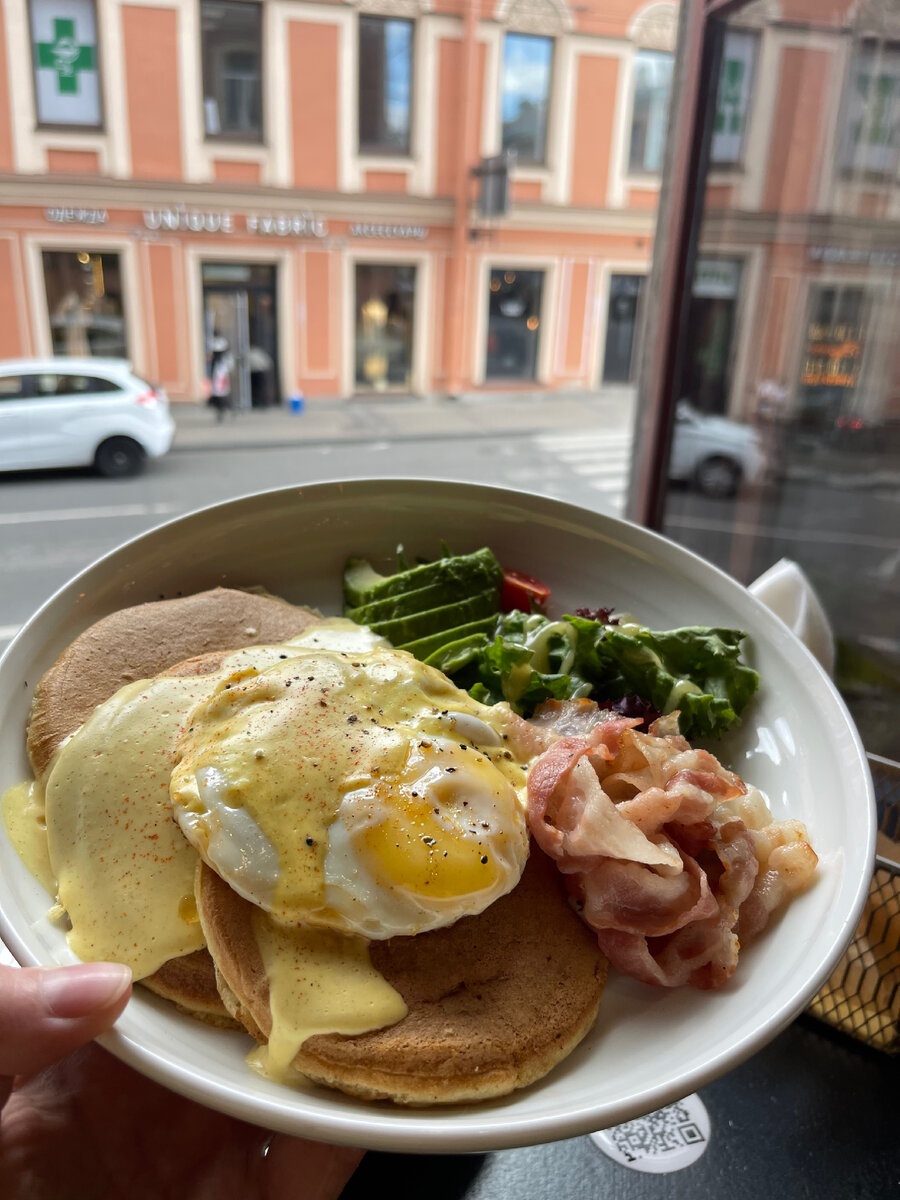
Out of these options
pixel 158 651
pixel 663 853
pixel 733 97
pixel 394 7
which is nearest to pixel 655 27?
pixel 733 97

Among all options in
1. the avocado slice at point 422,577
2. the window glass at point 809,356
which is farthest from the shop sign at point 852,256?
the avocado slice at point 422,577

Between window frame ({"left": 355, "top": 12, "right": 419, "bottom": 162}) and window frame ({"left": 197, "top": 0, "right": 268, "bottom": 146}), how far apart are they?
1.03ft

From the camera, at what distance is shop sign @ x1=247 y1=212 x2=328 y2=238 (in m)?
2.89

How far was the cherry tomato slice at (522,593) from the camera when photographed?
197 centimetres

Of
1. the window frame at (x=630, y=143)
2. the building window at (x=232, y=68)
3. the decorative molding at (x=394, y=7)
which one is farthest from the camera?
the window frame at (x=630, y=143)

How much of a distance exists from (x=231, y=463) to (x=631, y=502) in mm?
1750

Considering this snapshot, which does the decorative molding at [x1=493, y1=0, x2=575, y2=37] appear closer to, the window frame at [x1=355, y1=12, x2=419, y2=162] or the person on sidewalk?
the window frame at [x1=355, y1=12, x2=419, y2=162]

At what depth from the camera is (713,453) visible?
4004 millimetres

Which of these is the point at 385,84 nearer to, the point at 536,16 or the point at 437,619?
the point at 536,16

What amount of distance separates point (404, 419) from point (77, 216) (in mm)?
1333

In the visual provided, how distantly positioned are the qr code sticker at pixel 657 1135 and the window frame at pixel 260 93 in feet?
9.21

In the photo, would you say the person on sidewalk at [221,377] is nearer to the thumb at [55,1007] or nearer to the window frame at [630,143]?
→ the window frame at [630,143]

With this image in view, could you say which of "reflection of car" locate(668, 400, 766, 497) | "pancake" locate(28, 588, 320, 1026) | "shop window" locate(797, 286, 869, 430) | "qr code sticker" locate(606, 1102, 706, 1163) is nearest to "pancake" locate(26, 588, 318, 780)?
"pancake" locate(28, 588, 320, 1026)

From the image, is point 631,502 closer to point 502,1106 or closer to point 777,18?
point 777,18
